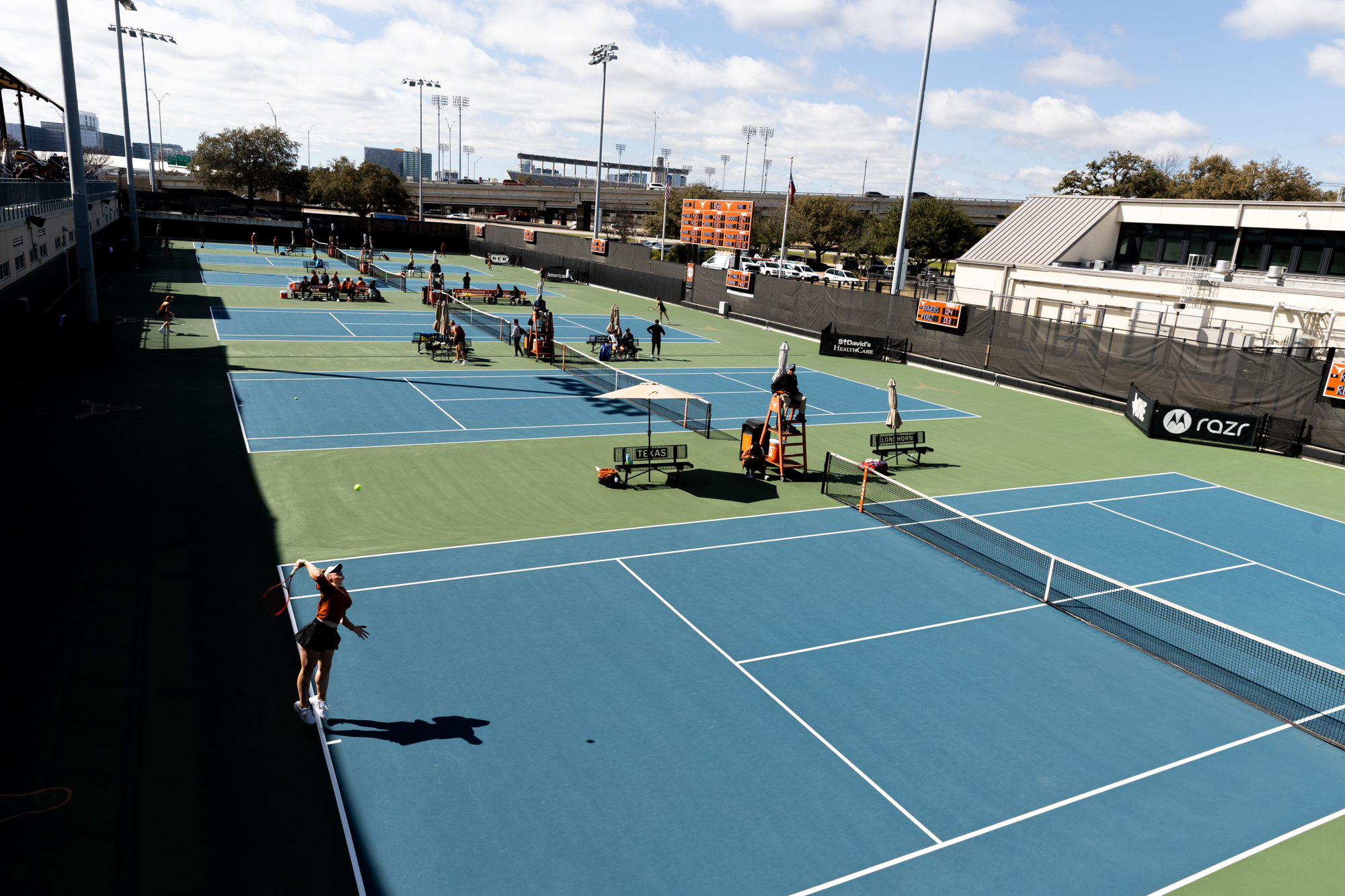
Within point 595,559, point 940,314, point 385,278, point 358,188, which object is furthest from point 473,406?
point 358,188

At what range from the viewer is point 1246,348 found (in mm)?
27250

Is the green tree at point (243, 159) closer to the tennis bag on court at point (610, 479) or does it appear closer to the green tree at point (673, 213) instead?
the green tree at point (673, 213)

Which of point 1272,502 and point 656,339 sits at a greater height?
point 656,339

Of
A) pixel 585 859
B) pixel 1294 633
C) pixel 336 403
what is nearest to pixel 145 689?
pixel 585 859

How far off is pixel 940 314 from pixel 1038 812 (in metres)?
32.0

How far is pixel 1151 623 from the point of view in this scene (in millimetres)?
13164

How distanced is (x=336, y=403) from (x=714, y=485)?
11735mm

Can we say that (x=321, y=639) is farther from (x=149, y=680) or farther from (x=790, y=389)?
(x=790, y=389)

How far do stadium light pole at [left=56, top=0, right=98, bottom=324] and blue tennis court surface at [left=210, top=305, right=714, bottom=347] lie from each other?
523 centimetres

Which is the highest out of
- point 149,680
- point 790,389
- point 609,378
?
point 790,389

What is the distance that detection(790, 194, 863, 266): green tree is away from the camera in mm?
93500

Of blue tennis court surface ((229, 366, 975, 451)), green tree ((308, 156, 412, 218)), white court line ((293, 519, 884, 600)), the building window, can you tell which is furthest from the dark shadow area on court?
green tree ((308, 156, 412, 218))

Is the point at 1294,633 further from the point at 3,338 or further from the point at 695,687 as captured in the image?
the point at 3,338

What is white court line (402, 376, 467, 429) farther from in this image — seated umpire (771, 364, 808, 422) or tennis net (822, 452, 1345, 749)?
tennis net (822, 452, 1345, 749)
